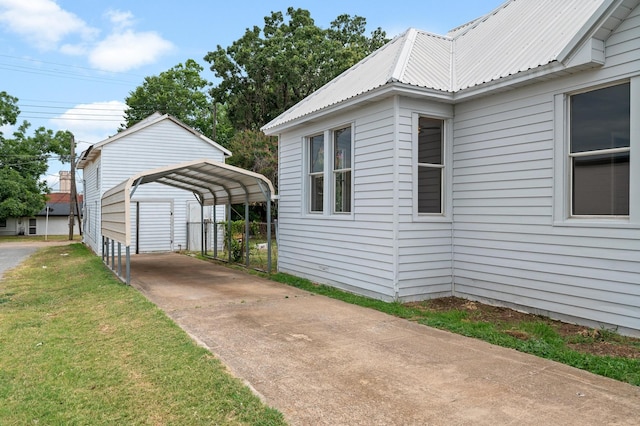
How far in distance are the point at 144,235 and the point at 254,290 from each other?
1087cm

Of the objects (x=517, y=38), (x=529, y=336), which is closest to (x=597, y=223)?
(x=529, y=336)

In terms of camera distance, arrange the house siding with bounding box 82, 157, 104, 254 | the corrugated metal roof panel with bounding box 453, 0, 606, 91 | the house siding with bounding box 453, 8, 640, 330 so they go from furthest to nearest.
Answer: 1. the house siding with bounding box 82, 157, 104, 254
2. the corrugated metal roof panel with bounding box 453, 0, 606, 91
3. the house siding with bounding box 453, 8, 640, 330

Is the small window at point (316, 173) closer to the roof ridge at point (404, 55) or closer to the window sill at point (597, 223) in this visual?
the roof ridge at point (404, 55)

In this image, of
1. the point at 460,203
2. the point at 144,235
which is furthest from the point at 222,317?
the point at 144,235

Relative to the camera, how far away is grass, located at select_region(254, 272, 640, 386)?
4332 millimetres

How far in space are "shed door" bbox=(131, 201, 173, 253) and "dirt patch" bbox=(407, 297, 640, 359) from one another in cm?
1369

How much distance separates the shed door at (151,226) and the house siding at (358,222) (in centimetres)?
962

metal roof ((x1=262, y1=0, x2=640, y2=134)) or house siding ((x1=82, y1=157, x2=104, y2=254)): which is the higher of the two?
metal roof ((x1=262, y1=0, x2=640, y2=134))

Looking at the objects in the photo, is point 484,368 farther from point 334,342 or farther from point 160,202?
point 160,202

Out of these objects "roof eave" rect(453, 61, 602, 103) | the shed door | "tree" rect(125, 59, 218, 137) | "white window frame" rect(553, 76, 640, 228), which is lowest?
the shed door

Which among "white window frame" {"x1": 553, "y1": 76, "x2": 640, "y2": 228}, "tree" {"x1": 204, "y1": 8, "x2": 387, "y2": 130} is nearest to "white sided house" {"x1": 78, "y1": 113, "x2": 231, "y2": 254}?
"tree" {"x1": 204, "y1": 8, "x2": 387, "y2": 130}

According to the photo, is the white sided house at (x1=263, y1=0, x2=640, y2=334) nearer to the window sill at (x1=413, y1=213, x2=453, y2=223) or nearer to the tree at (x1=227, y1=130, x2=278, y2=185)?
the window sill at (x1=413, y1=213, x2=453, y2=223)

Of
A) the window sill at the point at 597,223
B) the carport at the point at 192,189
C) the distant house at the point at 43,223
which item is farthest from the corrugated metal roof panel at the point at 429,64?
the distant house at the point at 43,223

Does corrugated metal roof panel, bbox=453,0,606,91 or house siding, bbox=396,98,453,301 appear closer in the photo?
corrugated metal roof panel, bbox=453,0,606,91
